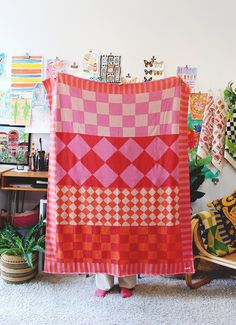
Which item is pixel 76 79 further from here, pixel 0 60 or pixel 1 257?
pixel 0 60

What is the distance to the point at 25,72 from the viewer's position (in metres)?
3.03

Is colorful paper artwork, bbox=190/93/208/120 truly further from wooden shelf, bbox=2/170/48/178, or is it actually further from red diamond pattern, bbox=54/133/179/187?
wooden shelf, bbox=2/170/48/178

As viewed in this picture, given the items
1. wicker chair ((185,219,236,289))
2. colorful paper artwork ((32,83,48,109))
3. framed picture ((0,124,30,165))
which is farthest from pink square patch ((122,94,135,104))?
framed picture ((0,124,30,165))

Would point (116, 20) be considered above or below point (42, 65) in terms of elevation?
above

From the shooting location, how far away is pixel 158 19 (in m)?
2.93

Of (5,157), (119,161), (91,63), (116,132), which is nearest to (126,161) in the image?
(119,161)

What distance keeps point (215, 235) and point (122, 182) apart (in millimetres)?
1089

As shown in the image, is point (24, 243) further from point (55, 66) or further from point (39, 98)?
point (55, 66)

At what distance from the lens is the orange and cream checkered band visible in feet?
5.64

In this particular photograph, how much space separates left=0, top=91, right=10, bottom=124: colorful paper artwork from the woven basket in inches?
55.3

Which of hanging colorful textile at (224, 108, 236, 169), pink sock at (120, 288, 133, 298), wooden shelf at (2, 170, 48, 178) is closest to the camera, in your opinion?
pink sock at (120, 288, 133, 298)

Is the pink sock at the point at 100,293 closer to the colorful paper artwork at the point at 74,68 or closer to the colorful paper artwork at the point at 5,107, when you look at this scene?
the colorful paper artwork at the point at 5,107

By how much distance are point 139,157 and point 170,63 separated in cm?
156

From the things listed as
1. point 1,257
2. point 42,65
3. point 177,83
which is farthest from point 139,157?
point 42,65
